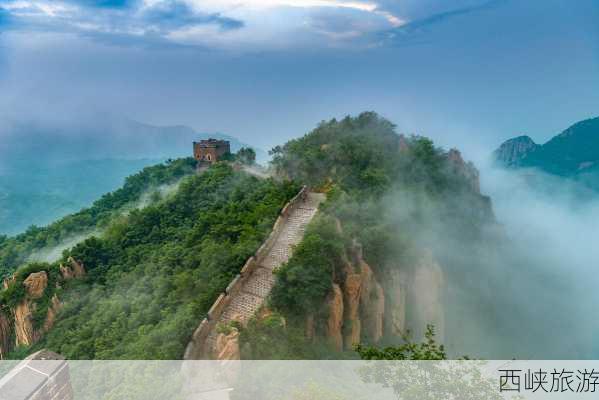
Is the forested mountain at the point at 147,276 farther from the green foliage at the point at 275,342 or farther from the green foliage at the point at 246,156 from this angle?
the green foliage at the point at 246,156

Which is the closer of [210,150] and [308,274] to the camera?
[308,274]

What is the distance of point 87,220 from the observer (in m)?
38.0

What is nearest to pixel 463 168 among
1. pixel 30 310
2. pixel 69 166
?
pixel 30 310

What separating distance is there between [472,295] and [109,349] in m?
24.5

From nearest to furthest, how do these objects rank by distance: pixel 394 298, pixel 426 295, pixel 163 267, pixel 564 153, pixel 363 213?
pixel 163 267
pixel 363 213
pixel 394 298
pixel 426 295
pixel 564 153

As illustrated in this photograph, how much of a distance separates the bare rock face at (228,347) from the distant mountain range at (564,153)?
75.6 m

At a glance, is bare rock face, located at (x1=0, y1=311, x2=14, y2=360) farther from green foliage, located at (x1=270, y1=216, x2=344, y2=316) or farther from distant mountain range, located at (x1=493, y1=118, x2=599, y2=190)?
distant mountain range, located at (x1=493, y1=118, x2=599, y2=190)

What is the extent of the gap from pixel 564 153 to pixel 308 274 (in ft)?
267

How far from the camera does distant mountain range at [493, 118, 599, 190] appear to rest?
7469 cm

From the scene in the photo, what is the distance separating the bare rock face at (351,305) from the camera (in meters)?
19.1

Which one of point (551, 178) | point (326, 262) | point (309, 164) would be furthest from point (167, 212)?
point (551, 178)

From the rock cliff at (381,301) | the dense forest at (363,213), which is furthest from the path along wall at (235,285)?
the rock cliff at (381,301)

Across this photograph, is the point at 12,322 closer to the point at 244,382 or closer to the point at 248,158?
the point at 244,382

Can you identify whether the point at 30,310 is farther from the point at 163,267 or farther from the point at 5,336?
the point at 163,267
